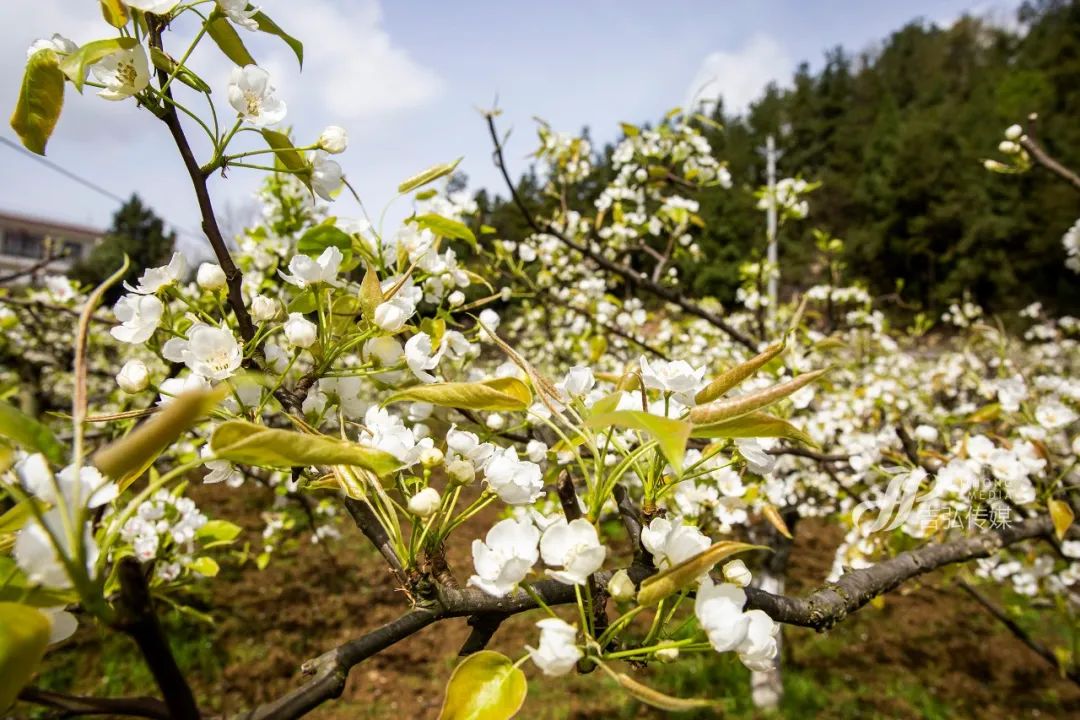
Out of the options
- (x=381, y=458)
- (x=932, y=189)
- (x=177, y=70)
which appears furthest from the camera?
(x=932, y=189)

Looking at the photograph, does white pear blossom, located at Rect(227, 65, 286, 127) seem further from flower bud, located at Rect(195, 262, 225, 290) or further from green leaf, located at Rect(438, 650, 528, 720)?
green leaf, located at Rect(438, 650, 528, 720)

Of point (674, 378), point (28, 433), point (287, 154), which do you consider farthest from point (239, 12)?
point (674, 378)

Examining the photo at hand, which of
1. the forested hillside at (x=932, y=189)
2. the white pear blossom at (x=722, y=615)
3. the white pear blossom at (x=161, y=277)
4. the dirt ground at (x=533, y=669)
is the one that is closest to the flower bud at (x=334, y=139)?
the white pear blossom at (x=161, y=277)

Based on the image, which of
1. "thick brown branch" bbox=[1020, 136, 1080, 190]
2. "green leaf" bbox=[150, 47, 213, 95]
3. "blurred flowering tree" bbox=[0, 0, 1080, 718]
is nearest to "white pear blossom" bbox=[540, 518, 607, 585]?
"blurred flowering tree" bbox=[0, 0, 1080, 718]

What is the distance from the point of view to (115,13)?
640mm

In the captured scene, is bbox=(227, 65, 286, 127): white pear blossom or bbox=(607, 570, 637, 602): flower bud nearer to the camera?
bbox=(607, 570, 637, 602): flower bud

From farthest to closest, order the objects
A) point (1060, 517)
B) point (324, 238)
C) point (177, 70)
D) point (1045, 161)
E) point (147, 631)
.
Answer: point (1045, 161) → point (1060, 517) → point (324, 238) → point (177, 70) → point (147, 631)

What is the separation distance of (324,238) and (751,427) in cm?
71

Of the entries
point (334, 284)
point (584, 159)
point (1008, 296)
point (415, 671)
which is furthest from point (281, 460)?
point (1008, 296)

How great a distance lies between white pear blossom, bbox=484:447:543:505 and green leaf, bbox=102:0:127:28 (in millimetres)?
636

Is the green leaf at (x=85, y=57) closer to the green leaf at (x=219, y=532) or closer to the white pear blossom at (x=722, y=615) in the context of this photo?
the white pear blossom at (x=722, y=615)

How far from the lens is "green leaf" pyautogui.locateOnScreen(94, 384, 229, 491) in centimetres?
36

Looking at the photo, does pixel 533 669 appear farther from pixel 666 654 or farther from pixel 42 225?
pixel 42 225

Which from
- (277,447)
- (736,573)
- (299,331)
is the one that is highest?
(299,331)
